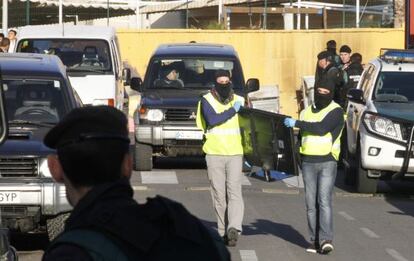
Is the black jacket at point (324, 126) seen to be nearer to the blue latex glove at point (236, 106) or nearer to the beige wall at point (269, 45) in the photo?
the blue latex glove at point (236, 106)

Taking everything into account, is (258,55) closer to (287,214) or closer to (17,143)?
(287,214)

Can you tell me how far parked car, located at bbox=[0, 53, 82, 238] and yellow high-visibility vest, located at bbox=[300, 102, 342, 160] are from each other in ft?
8.02

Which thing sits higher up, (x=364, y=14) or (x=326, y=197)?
(x=364, y=14)

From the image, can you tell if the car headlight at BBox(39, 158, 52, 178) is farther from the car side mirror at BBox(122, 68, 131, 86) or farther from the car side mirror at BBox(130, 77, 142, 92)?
the car side mirror at BBox(122, 68, 131, 86)

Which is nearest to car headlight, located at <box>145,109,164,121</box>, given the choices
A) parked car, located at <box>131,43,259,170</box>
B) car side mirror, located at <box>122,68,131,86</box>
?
parked car, located at <box>131,43,259,170</box>

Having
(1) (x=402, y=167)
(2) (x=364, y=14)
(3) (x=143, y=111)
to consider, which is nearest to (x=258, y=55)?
(2) (x=364, y=14)

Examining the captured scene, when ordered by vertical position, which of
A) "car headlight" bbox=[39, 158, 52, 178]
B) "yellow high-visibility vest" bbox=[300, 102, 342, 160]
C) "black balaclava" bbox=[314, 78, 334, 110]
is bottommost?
"car headlight" bbox=[39, 158, 52, 178]

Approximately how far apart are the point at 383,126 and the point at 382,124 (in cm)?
3

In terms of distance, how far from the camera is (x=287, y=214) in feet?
44.2

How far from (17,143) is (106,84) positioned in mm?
8518

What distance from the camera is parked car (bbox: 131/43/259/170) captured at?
675 inches

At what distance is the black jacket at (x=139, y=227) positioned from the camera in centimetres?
287

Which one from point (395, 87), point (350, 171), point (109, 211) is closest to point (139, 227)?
point (109, 211)

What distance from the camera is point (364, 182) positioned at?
15344mm
